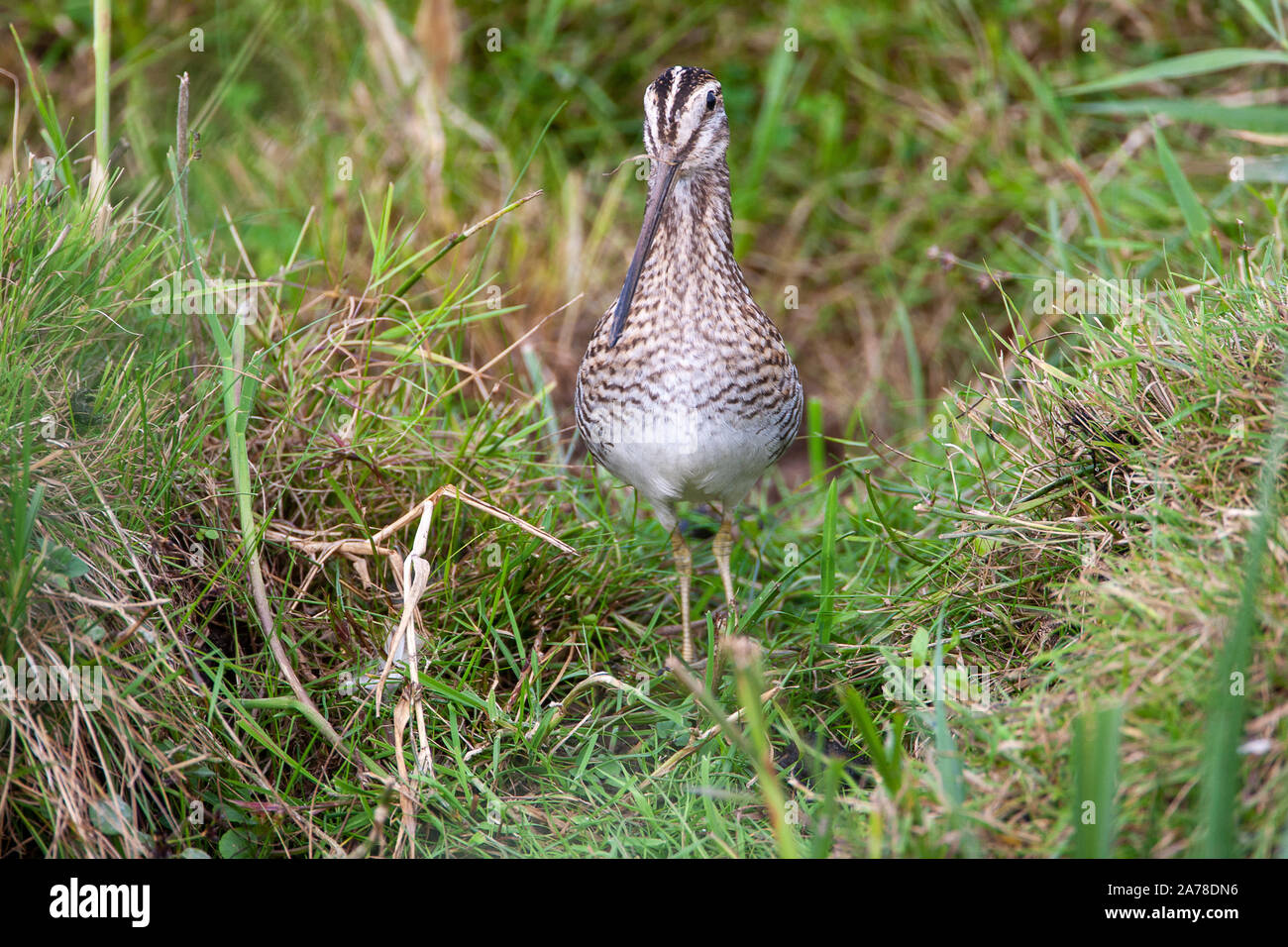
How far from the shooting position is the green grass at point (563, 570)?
2.49m

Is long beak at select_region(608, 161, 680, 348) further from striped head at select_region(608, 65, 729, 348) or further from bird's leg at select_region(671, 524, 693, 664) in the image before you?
bird's leg at select_region(671, 524, 693, 664)

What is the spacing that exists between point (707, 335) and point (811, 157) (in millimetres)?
2787

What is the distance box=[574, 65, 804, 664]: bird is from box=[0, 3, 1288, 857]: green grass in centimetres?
25

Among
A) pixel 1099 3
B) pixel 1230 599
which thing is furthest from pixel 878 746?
pixel 1099 3

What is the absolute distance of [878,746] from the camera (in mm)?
2545

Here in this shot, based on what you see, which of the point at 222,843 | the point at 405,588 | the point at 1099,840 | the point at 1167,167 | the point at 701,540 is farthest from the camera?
the point at 701,540

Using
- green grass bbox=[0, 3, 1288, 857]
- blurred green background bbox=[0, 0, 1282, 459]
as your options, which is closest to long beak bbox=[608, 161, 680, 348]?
green grass bbox=[0, 3, 1288, 857]

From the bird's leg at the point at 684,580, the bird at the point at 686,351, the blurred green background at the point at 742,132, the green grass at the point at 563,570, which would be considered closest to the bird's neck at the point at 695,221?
the bird at the point at 686,351

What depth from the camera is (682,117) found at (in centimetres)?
331

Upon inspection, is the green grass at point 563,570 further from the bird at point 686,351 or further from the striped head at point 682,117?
the striped head at point 682,117

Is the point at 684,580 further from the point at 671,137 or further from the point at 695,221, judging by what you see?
the point at 671,137

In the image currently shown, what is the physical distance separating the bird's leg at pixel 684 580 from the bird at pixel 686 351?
5cm

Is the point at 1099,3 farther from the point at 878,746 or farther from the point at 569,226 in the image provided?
the point at 878,746

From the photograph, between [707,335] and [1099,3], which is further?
A: [1099,3]
